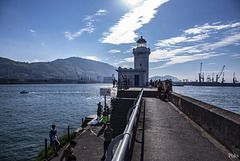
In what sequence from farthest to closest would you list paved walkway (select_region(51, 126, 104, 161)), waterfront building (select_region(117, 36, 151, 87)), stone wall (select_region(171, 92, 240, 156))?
waterfront building (select_region(117, 36, 151, 87)) → paved walkway (select_region(51, 126, 104, 161)) → stone wall (select_region(171, 92, 240, 156))

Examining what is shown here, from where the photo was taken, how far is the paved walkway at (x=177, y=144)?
3.73 meters

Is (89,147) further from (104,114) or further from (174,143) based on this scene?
(174,143)

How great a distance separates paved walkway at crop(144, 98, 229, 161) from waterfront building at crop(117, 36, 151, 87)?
2313cm

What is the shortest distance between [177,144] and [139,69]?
27449 mm

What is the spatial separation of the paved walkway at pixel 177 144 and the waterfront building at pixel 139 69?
2313cm

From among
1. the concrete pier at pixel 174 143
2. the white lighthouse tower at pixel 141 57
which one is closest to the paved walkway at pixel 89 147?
the concrete pier at pixel 174 143

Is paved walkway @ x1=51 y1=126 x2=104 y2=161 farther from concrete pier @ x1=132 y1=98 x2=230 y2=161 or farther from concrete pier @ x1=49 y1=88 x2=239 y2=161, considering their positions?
concrete pier @ x1=132 y1=98 x2=230 y2=161

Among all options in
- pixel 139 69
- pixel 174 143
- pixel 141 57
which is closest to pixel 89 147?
pixel 174 143

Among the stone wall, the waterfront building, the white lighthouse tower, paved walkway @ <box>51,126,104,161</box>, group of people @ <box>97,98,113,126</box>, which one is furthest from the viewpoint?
the white lighthouse tower

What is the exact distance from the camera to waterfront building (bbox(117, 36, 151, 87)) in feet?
103

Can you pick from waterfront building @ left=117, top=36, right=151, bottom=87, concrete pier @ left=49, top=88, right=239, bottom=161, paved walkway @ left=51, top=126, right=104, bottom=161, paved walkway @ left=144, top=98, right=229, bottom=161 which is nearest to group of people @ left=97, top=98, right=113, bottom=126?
paved walkway @ left=51, top=126, right=104, bottom=161

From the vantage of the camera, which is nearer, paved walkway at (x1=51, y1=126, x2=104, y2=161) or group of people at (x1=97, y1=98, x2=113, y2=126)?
→ paved walkway at (x1=51, y1=126, x2=104, y2=161)

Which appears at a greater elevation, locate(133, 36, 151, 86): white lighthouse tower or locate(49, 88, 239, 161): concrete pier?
locate(133, 36, 151, 86): white lighthouse tower

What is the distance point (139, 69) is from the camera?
31.5 meters
